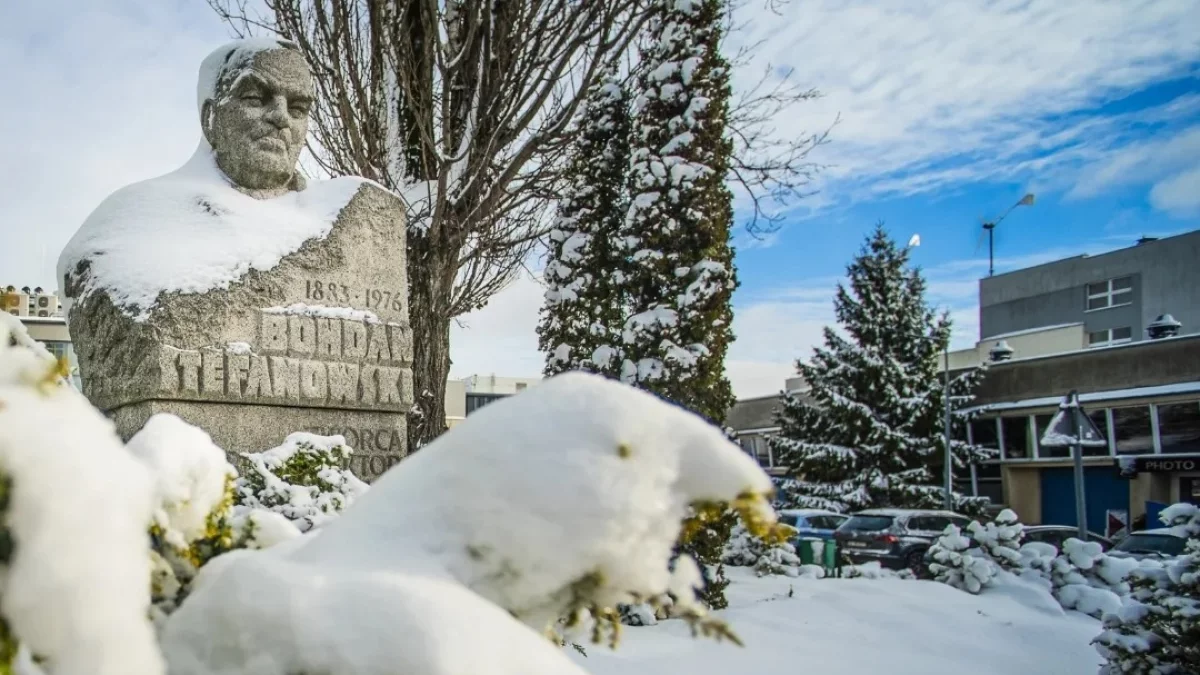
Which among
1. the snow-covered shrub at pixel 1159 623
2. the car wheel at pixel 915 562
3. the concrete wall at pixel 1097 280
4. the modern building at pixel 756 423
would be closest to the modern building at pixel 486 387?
the modern building at pixel 756 423

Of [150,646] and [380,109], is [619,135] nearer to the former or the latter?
[380,109]

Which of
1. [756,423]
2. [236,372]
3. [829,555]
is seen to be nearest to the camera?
[236,372]

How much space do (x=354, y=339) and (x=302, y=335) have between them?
1.03 feet

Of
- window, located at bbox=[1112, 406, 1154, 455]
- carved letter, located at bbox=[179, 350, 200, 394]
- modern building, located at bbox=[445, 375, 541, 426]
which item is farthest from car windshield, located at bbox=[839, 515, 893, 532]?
modern building, located at bbox=[445, 375, 541, 426]

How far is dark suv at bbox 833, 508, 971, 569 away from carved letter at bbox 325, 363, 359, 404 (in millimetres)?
11564

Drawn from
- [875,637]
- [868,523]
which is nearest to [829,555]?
[868,523]

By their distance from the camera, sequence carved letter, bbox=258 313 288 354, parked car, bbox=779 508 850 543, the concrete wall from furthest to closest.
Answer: the concrete wall, parked car, bbox=779 508 850 543, carved letter, bbox=258 313 288 354

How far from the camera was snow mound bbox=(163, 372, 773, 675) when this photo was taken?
47.9 inches

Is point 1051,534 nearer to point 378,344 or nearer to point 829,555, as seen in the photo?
point 829,555

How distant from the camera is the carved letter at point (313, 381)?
4.93 metres

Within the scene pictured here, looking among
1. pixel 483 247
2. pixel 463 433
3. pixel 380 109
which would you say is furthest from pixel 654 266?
pixel 463 433

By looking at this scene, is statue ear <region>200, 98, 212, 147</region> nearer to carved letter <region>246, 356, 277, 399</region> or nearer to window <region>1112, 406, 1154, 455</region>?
carved letter <region>246, 356, 277, 399</region>

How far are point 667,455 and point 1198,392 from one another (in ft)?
75.9

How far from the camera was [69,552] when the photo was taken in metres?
1.00
